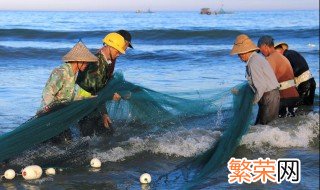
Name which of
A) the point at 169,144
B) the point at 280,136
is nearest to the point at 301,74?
the point at 280,136

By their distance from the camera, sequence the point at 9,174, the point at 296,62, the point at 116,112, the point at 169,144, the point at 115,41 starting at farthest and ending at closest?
the point at 296,62 < the point at 116,112 < the point at 169,144 < the point at 115,41 < the point at 9,174

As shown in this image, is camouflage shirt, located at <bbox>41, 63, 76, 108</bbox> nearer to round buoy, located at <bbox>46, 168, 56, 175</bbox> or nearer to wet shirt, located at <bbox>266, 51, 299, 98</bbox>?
round buoy, located at <bbox>46, 168, 56, 175</bbox>

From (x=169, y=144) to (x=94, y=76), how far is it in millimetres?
1390

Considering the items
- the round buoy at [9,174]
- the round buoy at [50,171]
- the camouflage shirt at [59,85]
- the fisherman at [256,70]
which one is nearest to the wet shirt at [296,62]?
the fisherman at [256,70]

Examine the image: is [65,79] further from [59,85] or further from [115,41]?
[115,41]

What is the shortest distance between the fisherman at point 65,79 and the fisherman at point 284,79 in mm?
3052

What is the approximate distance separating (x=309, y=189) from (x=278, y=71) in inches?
122

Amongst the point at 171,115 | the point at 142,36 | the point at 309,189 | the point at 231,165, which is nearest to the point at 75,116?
the point at 171,115

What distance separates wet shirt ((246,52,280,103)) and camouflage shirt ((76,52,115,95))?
1.86m

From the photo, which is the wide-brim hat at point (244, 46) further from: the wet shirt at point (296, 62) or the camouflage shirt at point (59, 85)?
the wet shirt at point (296, 62)

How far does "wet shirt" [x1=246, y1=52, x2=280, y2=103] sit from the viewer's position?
264 inches

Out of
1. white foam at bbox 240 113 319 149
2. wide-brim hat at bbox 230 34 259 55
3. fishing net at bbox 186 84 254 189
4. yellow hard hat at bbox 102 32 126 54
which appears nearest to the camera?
fishing net at bbox 186 84 254 189

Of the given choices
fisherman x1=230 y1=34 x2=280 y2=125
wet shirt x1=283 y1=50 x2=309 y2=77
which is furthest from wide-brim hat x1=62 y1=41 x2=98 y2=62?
wet shirt x1=283 y1=50 x2=309 y2=77

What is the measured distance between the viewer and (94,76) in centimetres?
661
